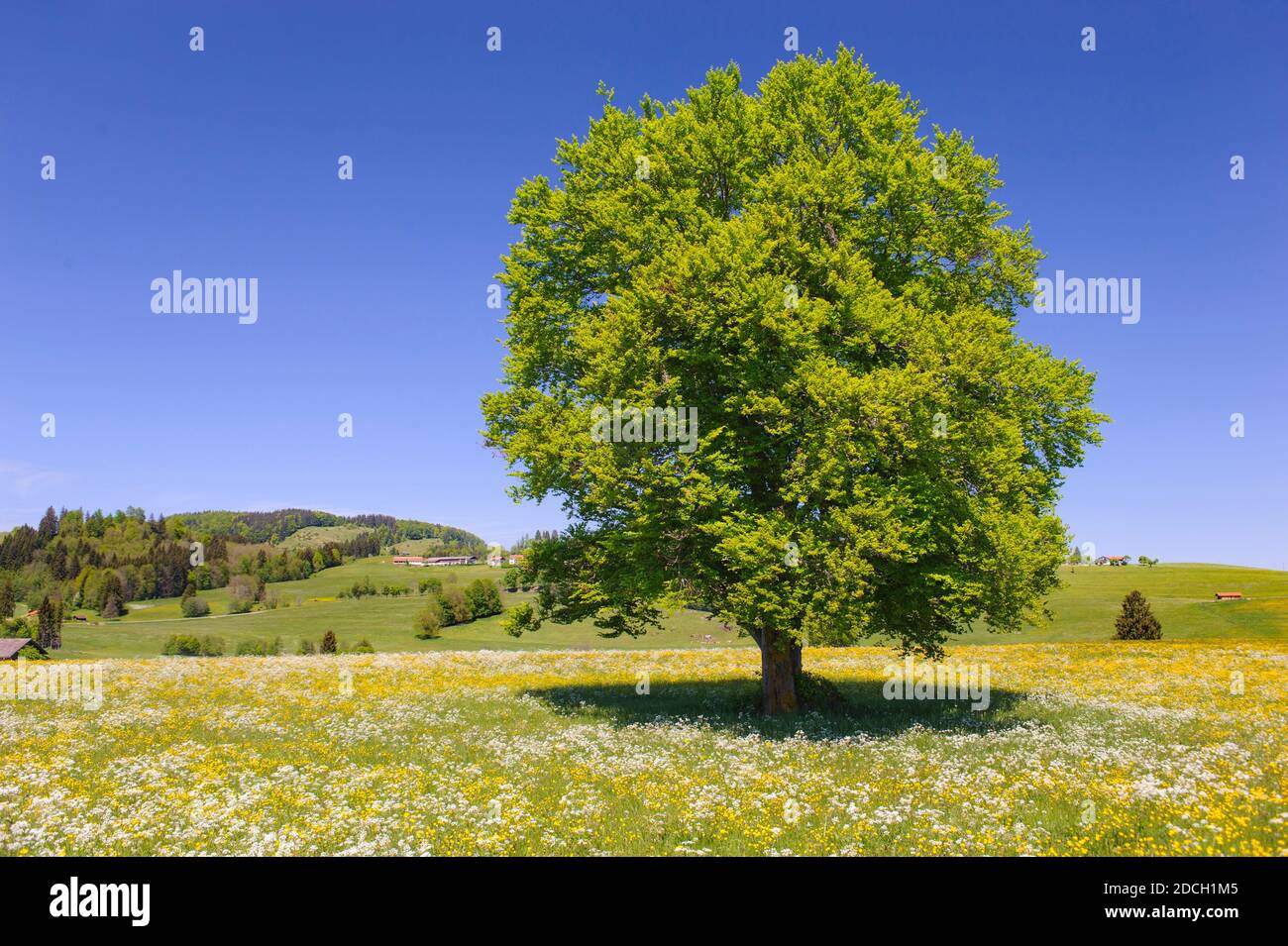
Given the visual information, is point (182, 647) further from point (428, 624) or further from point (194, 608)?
point (194, 608)

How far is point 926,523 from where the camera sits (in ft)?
65.0

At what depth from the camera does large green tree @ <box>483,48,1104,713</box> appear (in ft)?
66.3

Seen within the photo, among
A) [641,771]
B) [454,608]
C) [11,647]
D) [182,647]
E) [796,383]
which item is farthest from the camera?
[454,608]

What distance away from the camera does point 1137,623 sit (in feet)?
165

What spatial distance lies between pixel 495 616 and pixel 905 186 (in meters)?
131

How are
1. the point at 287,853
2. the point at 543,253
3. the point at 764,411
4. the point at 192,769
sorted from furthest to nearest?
the point at 543,253 < the point at 764,411 < the point at 192,769 < the point at 287,853

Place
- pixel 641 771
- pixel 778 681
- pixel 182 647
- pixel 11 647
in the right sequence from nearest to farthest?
pixel 641 771, pixel 778 681, pixel 11 647, pixel 182 647

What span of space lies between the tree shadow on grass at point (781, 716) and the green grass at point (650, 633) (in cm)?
459

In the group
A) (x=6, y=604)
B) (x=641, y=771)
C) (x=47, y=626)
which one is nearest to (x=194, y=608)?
(x=6, y=604)

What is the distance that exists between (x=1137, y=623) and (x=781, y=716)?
38.7 metres

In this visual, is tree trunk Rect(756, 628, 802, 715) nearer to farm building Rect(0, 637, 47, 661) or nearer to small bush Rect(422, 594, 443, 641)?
farm building Rect(0, 637, 47, 661)

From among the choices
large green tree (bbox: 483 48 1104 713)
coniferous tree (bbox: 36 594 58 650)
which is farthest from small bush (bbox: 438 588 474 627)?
large green tree (bbox: 483 48 1104 713)
